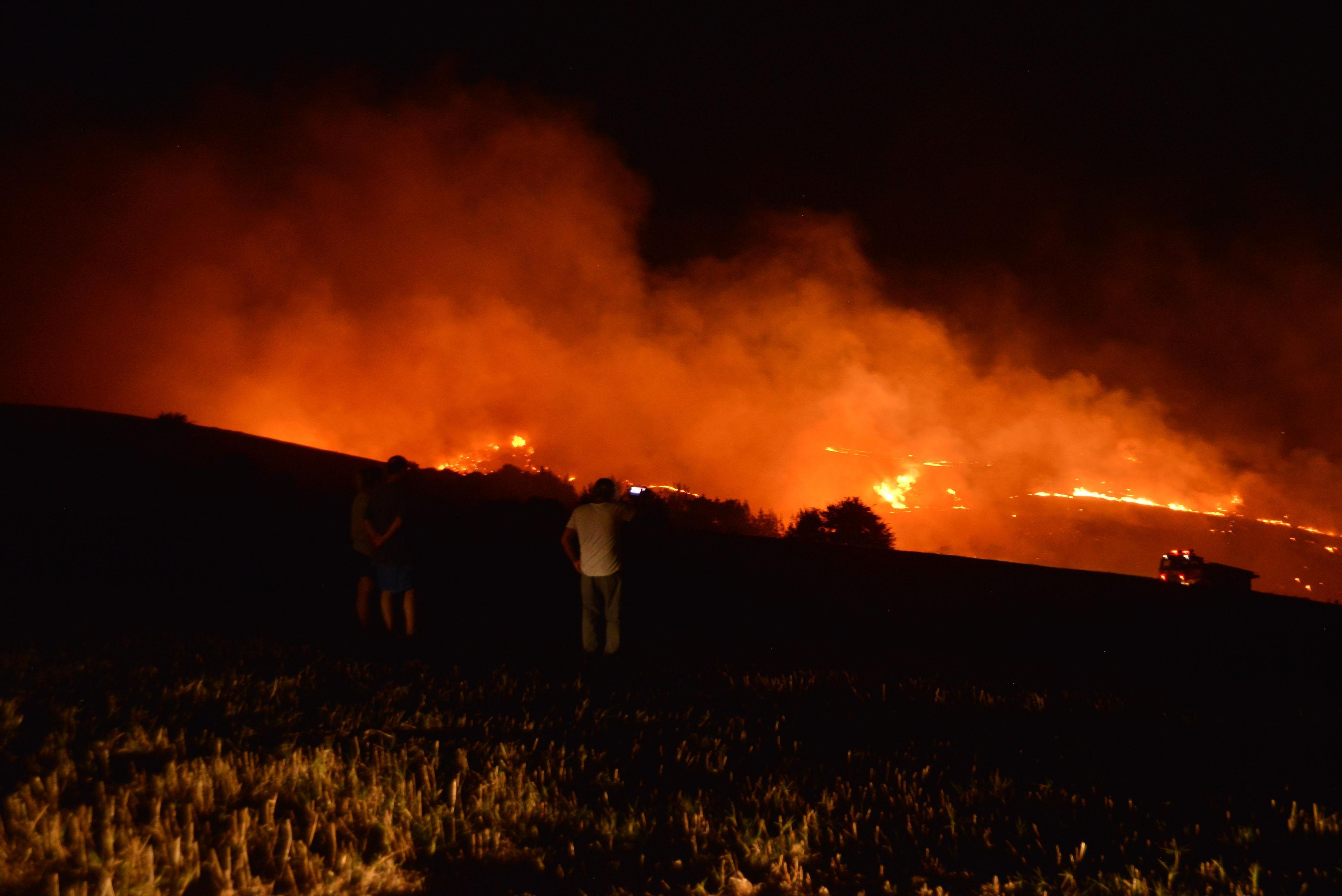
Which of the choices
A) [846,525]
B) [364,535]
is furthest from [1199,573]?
[364,535]

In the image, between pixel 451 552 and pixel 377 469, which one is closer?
pixel 377 469

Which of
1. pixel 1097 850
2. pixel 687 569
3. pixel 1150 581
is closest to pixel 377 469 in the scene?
pixel 1097 850

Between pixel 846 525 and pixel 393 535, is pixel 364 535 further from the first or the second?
pixel 846 525

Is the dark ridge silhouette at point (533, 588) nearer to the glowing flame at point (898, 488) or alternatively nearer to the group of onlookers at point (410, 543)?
the group of onlookers at point (410, 543)

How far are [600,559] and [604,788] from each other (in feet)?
12.1

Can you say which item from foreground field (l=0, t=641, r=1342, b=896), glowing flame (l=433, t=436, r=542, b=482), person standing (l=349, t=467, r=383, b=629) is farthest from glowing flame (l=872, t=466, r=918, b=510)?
person standing (l=349, t=467, r=383, b=629)

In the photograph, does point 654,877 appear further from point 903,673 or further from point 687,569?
point 687,569

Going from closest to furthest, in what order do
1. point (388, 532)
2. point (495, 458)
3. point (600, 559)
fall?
1. point (600, 559)
2. point (388, 532)
3. point (495, 458)

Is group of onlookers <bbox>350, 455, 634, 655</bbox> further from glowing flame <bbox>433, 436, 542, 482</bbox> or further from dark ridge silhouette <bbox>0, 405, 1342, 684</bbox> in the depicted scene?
glowing flame <bbox>433, 436, 542, 482</bbox>

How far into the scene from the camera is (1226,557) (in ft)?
488

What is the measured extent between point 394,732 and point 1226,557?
630 feet

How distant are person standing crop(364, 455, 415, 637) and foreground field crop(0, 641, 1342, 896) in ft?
5.30

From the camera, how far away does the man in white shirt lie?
7.88m

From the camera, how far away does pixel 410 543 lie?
27.4ft
